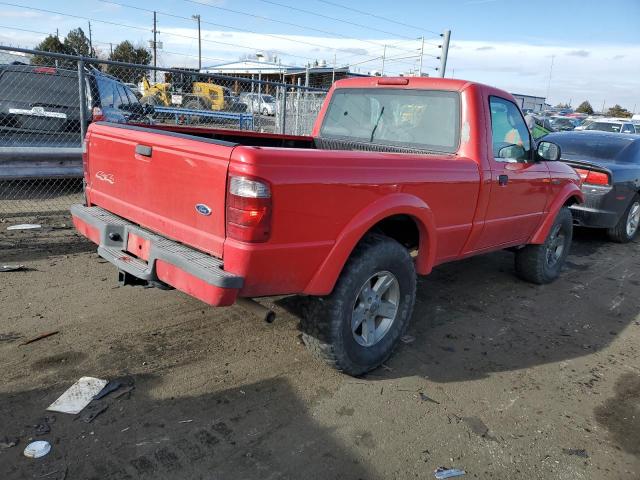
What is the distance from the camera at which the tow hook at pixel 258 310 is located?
2908 millimetres

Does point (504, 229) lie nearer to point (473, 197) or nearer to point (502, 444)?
point (473, 197)

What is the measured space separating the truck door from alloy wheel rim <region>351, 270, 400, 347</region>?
4.03 feet

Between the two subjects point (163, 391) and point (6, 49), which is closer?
point (163, 391)

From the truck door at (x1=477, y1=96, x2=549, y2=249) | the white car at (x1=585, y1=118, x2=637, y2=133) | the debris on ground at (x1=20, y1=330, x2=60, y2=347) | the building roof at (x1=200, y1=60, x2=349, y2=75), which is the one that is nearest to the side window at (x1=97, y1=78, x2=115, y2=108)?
the debris on ground at (x1=20, y1=330, x2=60, y2=347)

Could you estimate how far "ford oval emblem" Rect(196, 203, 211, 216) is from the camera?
2732mm

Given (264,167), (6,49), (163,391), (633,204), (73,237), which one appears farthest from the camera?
(633,204)

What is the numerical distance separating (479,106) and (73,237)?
4500mm

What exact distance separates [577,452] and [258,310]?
194cm

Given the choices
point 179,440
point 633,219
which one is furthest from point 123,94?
point 633,219

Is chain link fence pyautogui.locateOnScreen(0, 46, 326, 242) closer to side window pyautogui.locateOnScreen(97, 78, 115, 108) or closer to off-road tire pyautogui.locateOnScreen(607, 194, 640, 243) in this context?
side window pyautogui.locateOnScreen(97, 78, 115, 108)

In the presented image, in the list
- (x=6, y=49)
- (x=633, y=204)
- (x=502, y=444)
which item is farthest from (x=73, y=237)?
(x=633, y=204)

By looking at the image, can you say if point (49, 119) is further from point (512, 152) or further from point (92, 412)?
point (512, 152)

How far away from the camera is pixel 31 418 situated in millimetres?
2699

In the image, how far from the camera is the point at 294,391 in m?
3.16
